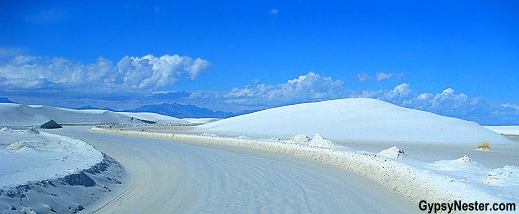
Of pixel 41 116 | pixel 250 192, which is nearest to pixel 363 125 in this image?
pixel 250 192

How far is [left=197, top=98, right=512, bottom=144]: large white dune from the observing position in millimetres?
41312

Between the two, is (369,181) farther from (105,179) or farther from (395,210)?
(105,179)

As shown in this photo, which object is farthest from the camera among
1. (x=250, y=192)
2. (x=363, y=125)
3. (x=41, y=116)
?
(x=41, y=116)

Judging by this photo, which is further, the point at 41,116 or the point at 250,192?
the point at 41,116

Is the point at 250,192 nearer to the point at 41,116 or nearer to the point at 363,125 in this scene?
the point at 363,125

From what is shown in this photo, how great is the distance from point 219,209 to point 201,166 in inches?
313

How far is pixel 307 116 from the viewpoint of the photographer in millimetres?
58438

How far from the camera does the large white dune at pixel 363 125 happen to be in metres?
41.3

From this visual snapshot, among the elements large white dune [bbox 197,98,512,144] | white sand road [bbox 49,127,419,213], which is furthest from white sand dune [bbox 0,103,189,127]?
white sand road [bbox 49,127,419,213]

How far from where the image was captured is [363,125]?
47250 mm

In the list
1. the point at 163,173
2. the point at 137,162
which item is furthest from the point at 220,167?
the point at 137,162

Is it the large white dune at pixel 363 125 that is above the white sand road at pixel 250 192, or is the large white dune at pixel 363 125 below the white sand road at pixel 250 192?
above

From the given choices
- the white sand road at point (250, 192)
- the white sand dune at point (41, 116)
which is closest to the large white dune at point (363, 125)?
the white sand road at point (250, 192)

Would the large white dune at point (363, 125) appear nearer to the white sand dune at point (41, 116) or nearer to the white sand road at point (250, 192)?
the white sand road at point (250, 192)
